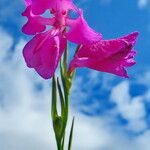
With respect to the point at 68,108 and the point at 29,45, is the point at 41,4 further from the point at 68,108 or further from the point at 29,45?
the point at 68,108

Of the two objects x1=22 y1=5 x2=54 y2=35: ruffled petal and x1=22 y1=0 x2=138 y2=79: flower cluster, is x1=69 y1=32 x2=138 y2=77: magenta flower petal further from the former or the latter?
x1=22 y1=5 x2=54 y2=35: ruffled petal

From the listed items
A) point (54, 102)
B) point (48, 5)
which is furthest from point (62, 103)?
point (48, 5)

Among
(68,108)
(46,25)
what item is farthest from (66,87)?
(46,25)

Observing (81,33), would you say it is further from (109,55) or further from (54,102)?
(54,102)

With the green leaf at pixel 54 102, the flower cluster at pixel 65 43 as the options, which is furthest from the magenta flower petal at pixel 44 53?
the green leaf at pixel 54 102

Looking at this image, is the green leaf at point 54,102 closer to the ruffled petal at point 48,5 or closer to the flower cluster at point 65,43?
the flower cluster at point 65,43
